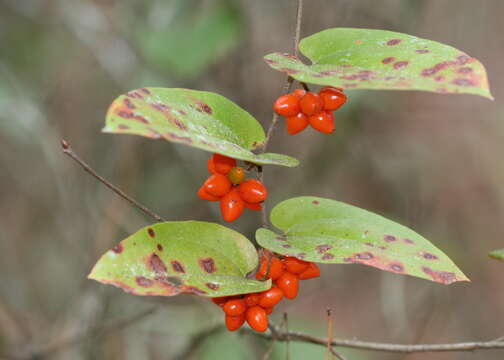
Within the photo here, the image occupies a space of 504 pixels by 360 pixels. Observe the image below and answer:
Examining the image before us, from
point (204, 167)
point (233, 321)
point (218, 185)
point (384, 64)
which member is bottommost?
point (204, 167)

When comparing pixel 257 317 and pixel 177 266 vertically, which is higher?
Answer: pixel 177 266

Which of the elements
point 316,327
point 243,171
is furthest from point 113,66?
point 243,171

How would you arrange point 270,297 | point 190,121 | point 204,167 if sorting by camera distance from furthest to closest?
point 204,167, point 270,297, point 190,121

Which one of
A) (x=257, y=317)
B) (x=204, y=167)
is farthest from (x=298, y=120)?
(x=204, y=167)

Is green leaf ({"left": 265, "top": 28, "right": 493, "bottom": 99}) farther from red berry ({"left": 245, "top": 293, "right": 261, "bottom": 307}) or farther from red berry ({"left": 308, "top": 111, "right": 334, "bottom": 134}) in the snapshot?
red berry ({"left": 245, "top": 293, "right": 261, "bottom": 307})

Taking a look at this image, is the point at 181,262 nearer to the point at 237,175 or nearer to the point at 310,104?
the point at 237,175

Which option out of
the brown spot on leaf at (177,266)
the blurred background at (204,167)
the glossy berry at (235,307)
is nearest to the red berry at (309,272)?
the glossy berry at (235,307)

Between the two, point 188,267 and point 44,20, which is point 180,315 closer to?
point 44,20
